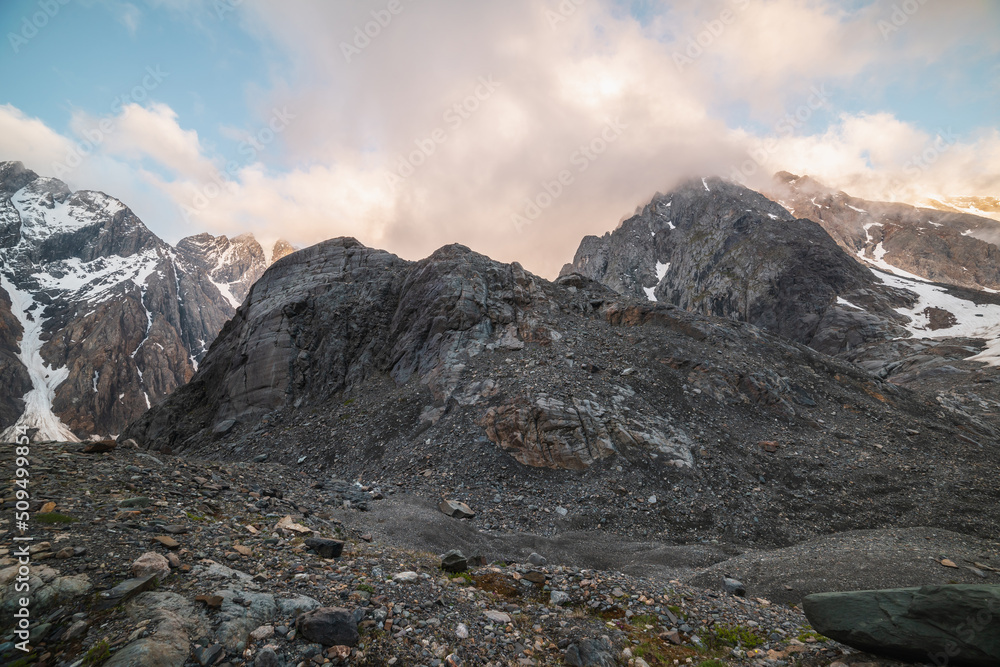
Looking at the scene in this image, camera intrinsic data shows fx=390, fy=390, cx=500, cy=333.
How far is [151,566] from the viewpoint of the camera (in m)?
7.18

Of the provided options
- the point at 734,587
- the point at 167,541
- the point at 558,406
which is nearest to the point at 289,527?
the point at 167,541

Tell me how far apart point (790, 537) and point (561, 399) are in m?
13.4

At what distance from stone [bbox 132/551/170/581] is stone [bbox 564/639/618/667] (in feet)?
25.2

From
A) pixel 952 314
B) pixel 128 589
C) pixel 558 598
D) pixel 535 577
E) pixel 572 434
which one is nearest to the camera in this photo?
pixel 128 589

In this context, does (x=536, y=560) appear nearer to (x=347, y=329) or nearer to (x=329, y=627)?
(x=329, y=627)

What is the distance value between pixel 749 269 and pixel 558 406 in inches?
4967

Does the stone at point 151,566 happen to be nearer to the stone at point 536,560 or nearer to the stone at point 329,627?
the stone at point 329,627

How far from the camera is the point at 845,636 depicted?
7.20 m

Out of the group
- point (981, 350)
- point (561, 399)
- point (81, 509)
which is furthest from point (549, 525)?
point (981, 350)

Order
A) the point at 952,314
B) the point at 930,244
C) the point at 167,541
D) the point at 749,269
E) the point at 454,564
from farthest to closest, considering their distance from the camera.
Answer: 1. the point at 930,244
2. the point at 749,269
3. the point at 952,314
4. the point at 454,564
5. the point at 167,541

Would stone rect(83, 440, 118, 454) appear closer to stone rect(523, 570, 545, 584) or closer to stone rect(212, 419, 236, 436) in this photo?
stone rect(523, 570, 545, 584)

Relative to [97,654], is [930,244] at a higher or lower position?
higher

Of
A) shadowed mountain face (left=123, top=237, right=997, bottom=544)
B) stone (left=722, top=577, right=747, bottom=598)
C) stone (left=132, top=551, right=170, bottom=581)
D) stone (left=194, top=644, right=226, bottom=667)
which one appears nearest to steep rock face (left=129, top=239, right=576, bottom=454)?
shadowed mountain face (left=123, top=237, right=997, bottom=544)

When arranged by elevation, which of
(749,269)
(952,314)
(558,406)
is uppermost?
(749,269)
